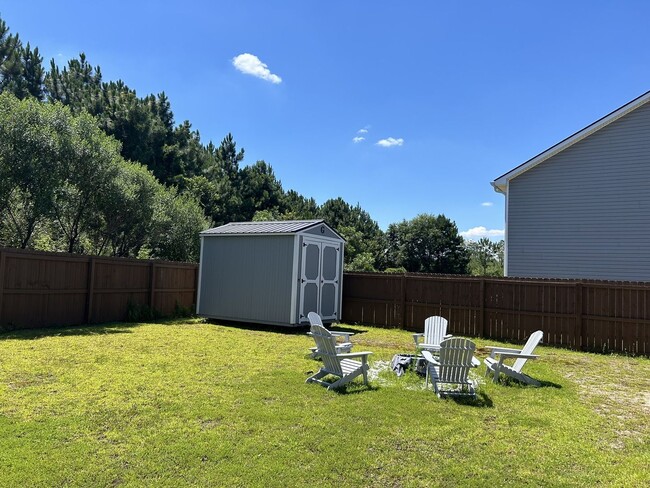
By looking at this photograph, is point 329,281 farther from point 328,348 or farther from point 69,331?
point 328,348

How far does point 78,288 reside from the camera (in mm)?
11281

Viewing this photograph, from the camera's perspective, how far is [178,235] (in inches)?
916

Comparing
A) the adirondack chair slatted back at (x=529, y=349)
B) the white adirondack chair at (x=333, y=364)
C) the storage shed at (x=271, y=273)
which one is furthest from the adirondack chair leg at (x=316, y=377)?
the storage shed at (x=271, y=273)

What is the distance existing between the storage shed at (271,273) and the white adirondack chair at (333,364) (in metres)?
5.57

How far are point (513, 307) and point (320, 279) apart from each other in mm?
5090

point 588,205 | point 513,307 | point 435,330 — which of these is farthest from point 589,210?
point 435,330

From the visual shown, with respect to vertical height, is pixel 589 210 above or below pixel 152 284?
above

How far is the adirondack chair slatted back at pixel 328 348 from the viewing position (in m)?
5.81

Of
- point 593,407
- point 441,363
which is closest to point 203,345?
point 441,363

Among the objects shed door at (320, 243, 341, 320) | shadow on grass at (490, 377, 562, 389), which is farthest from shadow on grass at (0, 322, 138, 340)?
shadow on grass at (490, 377, 562, 389)

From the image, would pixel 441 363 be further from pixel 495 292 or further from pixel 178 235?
pixel 178 235

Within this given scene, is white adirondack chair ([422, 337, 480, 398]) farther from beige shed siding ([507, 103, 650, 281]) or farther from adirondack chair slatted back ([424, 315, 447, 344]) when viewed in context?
beige shed siding ([507, 103, 650, 281])

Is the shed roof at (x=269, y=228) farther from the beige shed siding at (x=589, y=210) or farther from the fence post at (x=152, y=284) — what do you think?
the beige shed siding at (x=589, y=210)

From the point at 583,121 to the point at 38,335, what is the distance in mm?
15078
